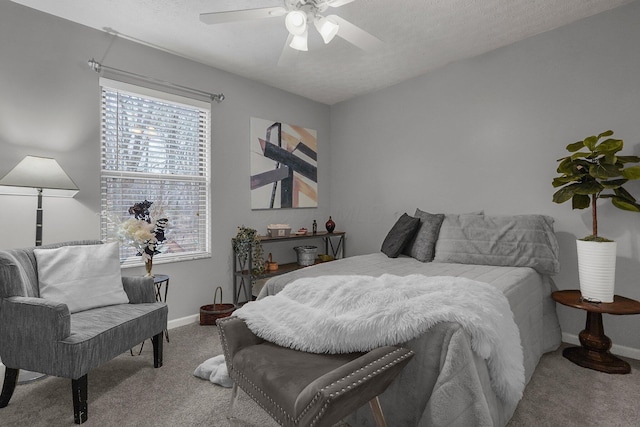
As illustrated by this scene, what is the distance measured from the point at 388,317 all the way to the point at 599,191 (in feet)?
6.48

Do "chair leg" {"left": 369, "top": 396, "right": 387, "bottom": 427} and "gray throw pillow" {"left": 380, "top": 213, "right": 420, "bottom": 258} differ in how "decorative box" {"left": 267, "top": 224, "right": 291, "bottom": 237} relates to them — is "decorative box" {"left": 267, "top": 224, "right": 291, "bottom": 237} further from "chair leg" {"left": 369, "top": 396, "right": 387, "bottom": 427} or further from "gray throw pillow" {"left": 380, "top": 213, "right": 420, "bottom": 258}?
"chair leg" {"left": 369, "top": 396, "right": 387, "bottom": 427}

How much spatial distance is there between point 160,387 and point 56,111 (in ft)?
7.45

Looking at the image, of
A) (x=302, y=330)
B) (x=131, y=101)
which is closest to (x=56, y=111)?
Result: (x=131, y=101)

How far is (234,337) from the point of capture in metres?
1.75

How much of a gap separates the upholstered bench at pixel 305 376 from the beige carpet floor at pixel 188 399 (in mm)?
352

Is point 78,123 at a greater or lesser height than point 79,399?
greater

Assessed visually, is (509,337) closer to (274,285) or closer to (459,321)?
(459,321)

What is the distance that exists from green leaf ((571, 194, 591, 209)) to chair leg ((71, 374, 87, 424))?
3441 millimetres

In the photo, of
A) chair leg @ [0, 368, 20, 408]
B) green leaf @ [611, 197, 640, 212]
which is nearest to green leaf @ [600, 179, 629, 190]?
green leaf @ [611, 197, 640, 212]

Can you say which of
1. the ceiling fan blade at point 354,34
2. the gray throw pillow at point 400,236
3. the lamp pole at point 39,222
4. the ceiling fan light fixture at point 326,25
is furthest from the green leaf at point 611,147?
the lamp pole at point 39,222

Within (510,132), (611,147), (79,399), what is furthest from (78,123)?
(611,147)

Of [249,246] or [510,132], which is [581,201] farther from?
[249,246]

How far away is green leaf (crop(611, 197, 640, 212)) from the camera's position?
2350 millimetres

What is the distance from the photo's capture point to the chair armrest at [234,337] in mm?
1732
